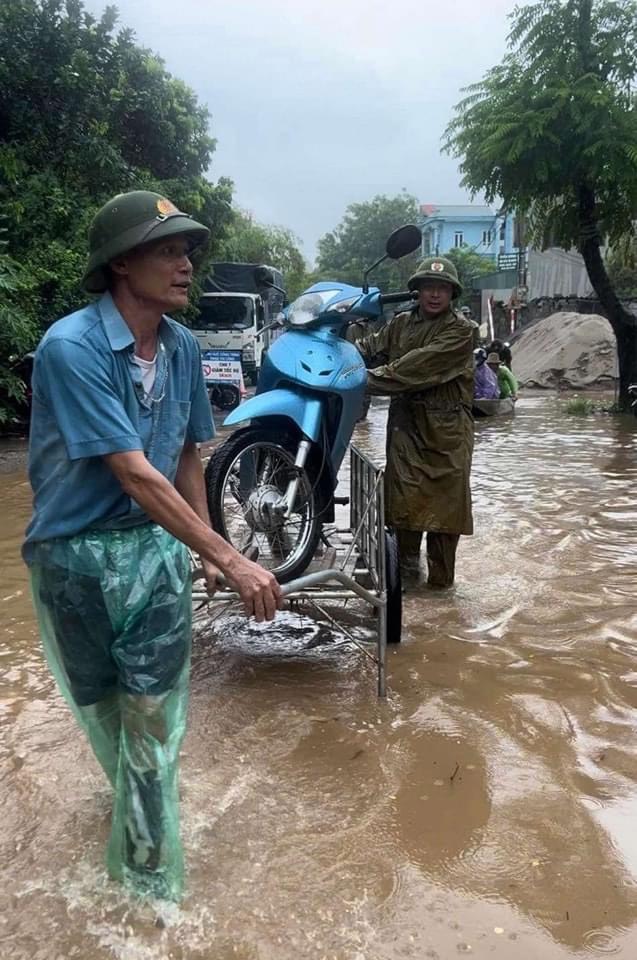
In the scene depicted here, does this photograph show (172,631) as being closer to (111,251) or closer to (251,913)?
(251,913)

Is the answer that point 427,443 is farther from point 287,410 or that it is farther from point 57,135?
point 57,135

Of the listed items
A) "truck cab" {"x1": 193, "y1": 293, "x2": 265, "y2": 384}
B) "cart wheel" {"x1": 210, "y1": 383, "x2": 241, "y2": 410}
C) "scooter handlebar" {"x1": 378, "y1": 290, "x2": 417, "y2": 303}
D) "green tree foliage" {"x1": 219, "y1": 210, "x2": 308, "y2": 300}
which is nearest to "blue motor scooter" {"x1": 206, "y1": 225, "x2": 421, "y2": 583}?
"scooter handlebar" {"x1": 378, "y1": 290, "x2": 417, "y2": 303}

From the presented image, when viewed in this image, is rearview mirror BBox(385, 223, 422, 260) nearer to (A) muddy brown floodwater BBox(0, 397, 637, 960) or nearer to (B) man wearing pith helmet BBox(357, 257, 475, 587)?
Result: (B) man wearing pith helmet BBox(357, 257, 475, 587)

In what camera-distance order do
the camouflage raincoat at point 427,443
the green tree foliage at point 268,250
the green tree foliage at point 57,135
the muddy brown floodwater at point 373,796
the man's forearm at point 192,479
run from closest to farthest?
the muddy brown floodwater at point 373,796 → the man's forearm at point 192,479 → the camouflage raincoat at point 427,443 → the green tree foliage at point 57,135 → the green tree foliage at point 268,250

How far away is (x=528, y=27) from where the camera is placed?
11875mm

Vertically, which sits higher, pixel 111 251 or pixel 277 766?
pixel 111 251

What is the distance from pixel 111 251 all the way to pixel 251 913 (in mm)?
1638

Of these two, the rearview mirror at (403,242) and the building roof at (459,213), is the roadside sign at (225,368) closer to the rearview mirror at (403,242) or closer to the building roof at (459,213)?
the rearview mirror at (403,242)

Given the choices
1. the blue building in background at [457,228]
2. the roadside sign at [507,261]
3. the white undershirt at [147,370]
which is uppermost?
the blue building in background at [457,228]

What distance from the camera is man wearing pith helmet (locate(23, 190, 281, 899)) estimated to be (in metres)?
1.88

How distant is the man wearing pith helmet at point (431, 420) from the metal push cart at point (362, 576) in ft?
1.25

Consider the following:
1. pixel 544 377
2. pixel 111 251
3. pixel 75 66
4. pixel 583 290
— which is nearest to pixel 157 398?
pixel 111 251

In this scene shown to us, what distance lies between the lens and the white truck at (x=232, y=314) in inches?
690

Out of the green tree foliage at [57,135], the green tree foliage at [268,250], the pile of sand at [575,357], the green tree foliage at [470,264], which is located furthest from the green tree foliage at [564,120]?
the green tree foliage at [470,264]
